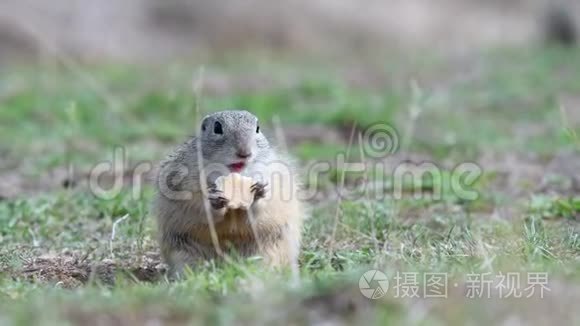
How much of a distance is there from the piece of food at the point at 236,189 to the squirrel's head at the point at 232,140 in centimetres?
19

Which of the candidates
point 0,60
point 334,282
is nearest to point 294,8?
point 0,60

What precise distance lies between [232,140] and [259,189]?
40cm

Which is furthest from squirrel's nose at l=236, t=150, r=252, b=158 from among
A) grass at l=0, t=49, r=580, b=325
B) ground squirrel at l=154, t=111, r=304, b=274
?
grass at l=0, t=49, r=580, b=325

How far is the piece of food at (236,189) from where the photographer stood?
540cm

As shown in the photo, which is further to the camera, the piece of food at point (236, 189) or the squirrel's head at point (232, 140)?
the squirrel's head at point (232, 140)

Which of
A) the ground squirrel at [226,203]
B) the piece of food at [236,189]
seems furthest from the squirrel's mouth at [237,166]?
the piece of food at [236,189]

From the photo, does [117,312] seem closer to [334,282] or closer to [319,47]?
[334,282]

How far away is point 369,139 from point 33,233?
159 inches

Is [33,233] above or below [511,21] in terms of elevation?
below

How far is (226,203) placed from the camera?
539cm

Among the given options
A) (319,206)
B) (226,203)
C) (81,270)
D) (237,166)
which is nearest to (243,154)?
(237,166)

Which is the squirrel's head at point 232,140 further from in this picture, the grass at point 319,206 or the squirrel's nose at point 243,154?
the grass at point 319,206

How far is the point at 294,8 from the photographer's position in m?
19.2

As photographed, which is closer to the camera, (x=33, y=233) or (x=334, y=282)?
(x=334, y=282)
